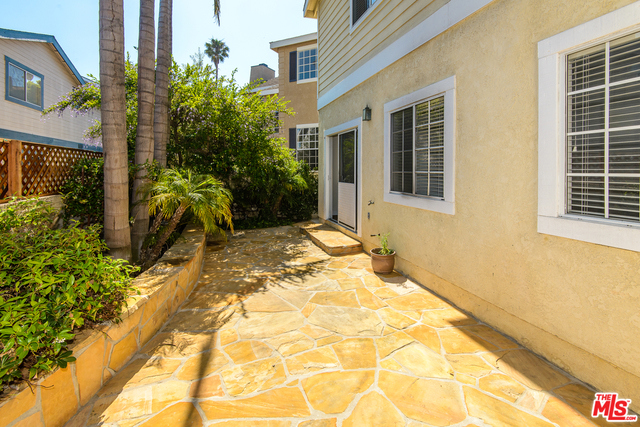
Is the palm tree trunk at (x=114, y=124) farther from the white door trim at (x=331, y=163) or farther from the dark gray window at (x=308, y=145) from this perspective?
the dark gray window at (x=308, y=145)

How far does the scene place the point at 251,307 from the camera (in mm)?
3953

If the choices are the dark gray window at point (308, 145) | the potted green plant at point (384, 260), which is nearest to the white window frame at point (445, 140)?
the potted green plant at point (384, 260)

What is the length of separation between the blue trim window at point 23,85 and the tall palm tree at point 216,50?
76.3 feet

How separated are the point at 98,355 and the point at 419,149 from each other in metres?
4.21

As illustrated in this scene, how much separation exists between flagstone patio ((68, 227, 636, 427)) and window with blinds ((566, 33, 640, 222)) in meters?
1.38

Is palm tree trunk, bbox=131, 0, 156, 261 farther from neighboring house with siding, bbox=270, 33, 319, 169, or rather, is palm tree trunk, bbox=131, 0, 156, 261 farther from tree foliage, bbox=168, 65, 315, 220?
neighboring house with siding, bbox=270, 33, 319, 169

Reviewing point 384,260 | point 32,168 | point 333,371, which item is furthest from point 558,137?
point 32,168

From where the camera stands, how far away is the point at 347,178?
24.8 ft

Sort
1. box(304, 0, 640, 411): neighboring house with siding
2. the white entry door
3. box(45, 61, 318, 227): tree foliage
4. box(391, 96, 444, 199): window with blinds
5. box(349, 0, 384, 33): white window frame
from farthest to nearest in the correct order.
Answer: box(45, 61, 318, 227): tree foliage → the white entry door → box(349, 0, 384, 33): white window frame → box(391, 96, 444, 199): window with blinds → box(304, 0, 640, 411): neighboring house with siding

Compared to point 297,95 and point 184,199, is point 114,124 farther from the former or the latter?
point 297,95

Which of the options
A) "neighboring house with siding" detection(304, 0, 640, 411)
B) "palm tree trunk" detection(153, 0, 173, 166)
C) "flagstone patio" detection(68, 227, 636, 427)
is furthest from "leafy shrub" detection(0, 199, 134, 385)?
"neighboring house with siding" detection(304, 0, 640, 411)

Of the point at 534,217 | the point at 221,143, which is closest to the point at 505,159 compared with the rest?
the point at 534,217

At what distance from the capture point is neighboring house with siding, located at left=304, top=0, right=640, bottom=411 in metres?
2.28

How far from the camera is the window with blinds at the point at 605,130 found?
88.2 inches
